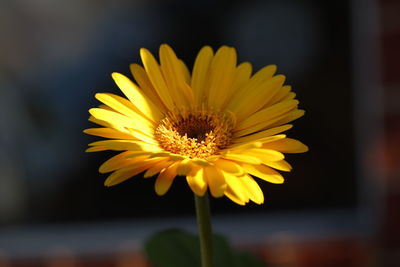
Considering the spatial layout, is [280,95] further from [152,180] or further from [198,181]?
[152,180]

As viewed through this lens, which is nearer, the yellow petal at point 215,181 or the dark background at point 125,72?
the yellow petal at point 215,181

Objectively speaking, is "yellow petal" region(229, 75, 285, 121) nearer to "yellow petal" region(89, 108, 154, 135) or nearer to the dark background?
"yellow petal" region(89, 108, 154, 135)

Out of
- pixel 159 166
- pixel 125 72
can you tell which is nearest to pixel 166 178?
pixel 159 166

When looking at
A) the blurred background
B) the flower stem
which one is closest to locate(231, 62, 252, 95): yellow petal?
the flower stem

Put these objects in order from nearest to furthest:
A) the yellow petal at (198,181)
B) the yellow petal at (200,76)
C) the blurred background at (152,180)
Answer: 1. the yellow petal at (198,181)
2. the yellow petal at (200,76)
3. the blurred background at (152,180)

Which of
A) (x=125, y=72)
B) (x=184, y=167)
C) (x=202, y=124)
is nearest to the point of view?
(x=184, y=167)

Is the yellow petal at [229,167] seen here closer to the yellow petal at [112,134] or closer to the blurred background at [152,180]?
the yellow petal at [112,134]

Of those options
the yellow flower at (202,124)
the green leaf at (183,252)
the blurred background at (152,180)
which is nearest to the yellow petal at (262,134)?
the yellow flower at (202,124)
